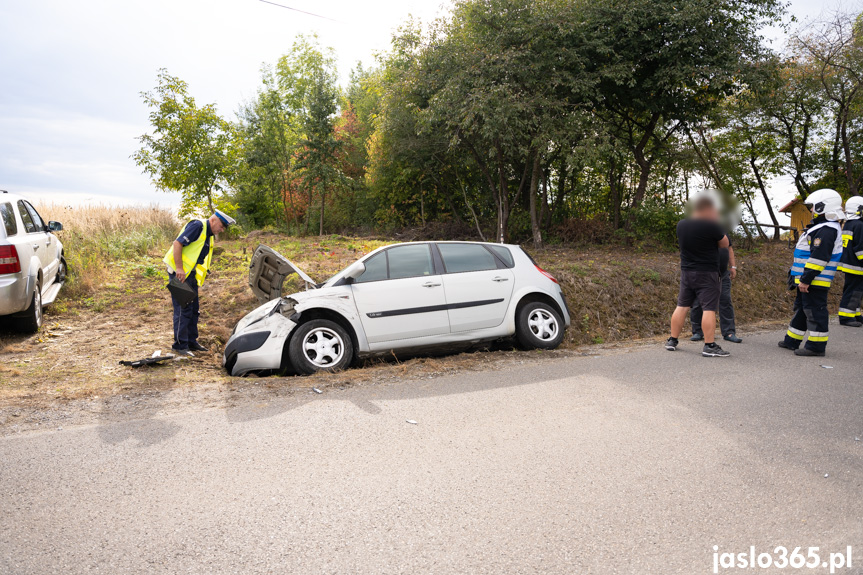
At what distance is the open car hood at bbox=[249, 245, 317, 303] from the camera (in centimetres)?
842

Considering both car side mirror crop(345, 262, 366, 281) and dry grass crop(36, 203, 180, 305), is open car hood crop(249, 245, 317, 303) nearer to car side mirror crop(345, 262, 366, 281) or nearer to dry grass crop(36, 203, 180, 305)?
car side mirror crop(345, 262, 366, 281)

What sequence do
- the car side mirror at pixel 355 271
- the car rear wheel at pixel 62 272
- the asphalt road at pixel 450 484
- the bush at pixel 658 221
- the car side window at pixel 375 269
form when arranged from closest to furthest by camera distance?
1. the asphalt road at pixel 450 484
2. the car side mirror at pixel 355 271
3. the car side window at pixel 375 269
4. the car rear wheel at pixel 62 272
5. the bush at pixel 658 221

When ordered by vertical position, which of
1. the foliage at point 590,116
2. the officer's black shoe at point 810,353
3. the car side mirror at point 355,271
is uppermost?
the foliage at point 590,116

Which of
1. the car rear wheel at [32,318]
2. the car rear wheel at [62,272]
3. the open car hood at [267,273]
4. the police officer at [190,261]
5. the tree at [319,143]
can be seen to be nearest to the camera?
the police officer at [190,261]

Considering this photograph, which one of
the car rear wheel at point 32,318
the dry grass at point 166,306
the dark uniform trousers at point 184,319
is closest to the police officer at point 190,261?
the dark uniform trousers at point 184,319

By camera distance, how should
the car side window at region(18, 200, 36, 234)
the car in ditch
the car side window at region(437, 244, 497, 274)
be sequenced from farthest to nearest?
the car side window at region(18, 200, 36, 234) < the car side window at region(437, 244, 497, 274) < the car in ditch

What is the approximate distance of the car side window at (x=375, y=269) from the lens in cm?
713

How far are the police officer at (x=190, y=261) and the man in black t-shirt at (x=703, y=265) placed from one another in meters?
6.11

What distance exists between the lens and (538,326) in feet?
25.6

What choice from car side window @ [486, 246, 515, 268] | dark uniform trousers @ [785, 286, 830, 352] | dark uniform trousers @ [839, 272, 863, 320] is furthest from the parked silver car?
dark uniform trousers @ [839, 272, 863, 320]

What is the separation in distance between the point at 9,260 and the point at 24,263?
271mm

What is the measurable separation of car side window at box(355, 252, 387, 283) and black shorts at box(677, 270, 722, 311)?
4.03 metres

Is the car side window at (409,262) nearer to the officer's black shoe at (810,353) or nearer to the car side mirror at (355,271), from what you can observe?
the car side mirror at (355,271)

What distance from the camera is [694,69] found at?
597 inches
